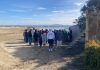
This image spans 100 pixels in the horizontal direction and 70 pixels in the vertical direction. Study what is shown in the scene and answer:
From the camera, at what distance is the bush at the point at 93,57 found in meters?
16.4

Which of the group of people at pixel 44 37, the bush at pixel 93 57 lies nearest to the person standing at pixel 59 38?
the group of people at pixel 44 37

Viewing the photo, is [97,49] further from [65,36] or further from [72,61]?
[65,36]

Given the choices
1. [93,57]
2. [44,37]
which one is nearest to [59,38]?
[44,37]

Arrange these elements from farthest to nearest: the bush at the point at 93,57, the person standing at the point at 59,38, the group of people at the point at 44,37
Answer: the person standing at the point at 59,38 → the group of people at the point at 44,37 → the bush at the point at 93,57

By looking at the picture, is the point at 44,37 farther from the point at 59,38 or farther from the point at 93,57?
the point at 93,57

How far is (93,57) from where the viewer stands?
1688 centimetres

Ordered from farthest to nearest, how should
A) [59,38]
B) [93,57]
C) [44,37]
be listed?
1. [59,38]
2. [44,37]
3. [93,57]

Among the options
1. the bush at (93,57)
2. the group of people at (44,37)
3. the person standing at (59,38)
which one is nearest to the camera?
the bush at (93,57)

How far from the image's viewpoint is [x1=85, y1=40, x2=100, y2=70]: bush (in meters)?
16.4

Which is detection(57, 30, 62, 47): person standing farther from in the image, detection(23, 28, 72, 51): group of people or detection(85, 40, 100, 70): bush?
detection(85, 40, 100, 70): bush

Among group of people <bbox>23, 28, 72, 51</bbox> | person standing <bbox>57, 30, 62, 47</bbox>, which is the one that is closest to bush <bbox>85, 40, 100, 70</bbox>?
group of people <bbox>23, 28, 72, 51</bbox>

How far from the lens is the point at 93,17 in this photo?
2509 cm

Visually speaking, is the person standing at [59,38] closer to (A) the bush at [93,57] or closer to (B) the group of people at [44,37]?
(B) the group of people at [44,37]

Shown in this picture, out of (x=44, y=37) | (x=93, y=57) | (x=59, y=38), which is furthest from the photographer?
(x=59, y=38)
